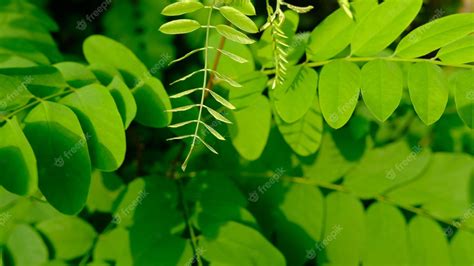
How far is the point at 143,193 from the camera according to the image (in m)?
1.52

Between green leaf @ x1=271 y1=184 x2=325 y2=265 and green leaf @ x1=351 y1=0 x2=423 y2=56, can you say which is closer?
green leaf @ x1=351 y1=0 x2=423 y2=56

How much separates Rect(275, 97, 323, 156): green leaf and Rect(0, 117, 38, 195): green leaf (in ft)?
2.20

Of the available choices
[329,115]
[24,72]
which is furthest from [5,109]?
[329,115]

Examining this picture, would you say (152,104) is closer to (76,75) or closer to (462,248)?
(76,75)

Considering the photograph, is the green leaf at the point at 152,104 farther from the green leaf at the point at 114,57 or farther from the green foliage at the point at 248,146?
the green leaf at the point at 114,57

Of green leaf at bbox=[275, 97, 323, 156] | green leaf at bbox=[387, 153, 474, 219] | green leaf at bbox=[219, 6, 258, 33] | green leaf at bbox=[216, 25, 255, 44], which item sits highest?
green leaf at bbox=[219, 6, 258, 33]

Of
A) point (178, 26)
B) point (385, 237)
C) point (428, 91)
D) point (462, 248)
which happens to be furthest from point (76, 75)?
point (462, 248)

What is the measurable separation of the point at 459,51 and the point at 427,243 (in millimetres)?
678

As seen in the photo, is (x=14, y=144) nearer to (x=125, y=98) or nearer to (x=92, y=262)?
(x=125, y=98)

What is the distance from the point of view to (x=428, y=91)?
3.76 feet

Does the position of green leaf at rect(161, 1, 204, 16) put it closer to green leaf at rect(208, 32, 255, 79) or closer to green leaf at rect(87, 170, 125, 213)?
green leaf at rect(208, 32, 255, 79)

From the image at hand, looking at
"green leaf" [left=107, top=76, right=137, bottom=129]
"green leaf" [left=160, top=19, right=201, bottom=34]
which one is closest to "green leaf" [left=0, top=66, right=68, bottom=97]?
"green leaf" [left=107, top=76, right=137, bottom=129]

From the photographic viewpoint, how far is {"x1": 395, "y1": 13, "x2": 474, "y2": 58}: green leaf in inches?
44.6

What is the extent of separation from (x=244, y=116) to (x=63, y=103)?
1.52 feet
